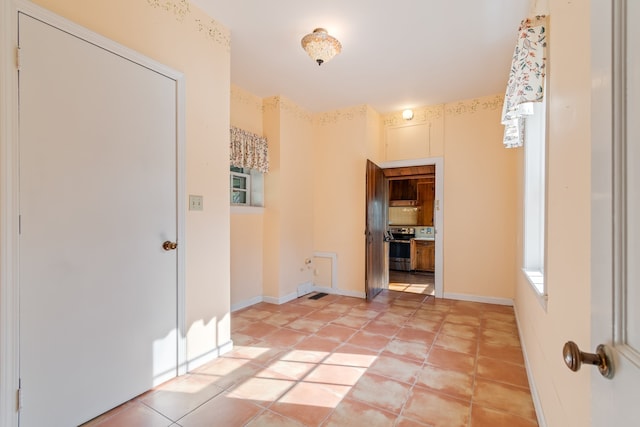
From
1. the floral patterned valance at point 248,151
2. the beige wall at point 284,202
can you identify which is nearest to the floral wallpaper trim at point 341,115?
the beige wall at point 284,202

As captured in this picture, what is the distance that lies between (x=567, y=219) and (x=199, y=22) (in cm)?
273

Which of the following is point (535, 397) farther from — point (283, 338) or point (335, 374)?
point (283, 338)

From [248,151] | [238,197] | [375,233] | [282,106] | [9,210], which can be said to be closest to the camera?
[9,210]

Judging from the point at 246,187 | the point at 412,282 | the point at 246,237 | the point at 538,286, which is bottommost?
the point at 412,282

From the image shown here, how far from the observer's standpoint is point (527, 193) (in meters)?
2.56

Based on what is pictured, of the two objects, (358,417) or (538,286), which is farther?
(538,286)

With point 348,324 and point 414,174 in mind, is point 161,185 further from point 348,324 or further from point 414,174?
point 414,174

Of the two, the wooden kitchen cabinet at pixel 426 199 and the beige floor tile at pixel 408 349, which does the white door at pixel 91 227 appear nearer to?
the beige floor tile at pixel 408 349

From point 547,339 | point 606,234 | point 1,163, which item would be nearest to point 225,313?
point 1,163

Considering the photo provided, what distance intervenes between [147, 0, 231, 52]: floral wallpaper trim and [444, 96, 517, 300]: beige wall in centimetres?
326

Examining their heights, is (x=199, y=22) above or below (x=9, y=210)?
above

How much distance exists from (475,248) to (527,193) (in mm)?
1823

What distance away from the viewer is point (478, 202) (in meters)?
4.18

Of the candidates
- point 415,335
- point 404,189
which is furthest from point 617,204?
point 404,189
